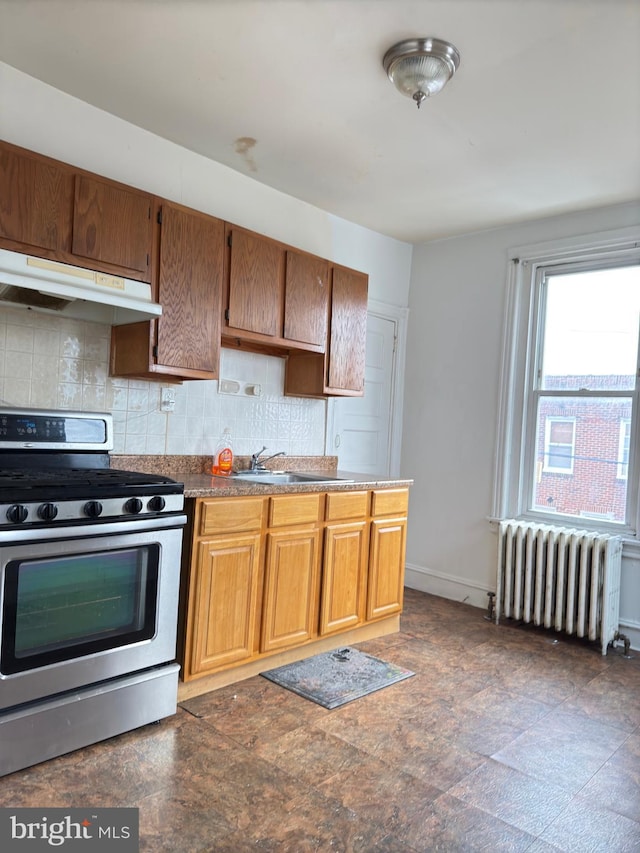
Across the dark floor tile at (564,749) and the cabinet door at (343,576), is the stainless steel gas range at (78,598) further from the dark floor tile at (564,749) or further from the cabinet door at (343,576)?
the dark floor tile at (564,749)

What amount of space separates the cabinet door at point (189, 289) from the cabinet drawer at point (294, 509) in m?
0.72

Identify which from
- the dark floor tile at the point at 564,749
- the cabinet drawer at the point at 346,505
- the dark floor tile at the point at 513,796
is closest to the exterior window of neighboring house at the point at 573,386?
the cabinet drawer at the point at 346,505

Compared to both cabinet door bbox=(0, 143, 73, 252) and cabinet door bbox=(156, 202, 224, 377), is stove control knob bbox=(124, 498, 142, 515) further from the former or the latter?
cabinet door bbox=(0, 143, 73, 252)

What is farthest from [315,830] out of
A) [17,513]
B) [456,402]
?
[456,402]

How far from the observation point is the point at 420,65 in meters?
2.38

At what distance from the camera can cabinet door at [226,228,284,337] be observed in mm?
3152

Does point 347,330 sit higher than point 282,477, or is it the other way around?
point 347,330

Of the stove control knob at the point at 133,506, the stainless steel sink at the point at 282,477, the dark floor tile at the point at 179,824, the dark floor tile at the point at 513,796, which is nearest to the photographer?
the dark floor tile at the point at 179,824

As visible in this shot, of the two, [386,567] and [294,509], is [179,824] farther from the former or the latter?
[386,567]

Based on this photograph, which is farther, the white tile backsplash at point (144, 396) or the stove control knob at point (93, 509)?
the white tile backsplash at point (144, 396)

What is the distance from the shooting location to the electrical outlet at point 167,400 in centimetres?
318

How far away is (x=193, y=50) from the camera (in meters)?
2.41

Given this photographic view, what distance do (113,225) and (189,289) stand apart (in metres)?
0.45

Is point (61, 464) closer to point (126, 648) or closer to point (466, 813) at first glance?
point (126, 648)
